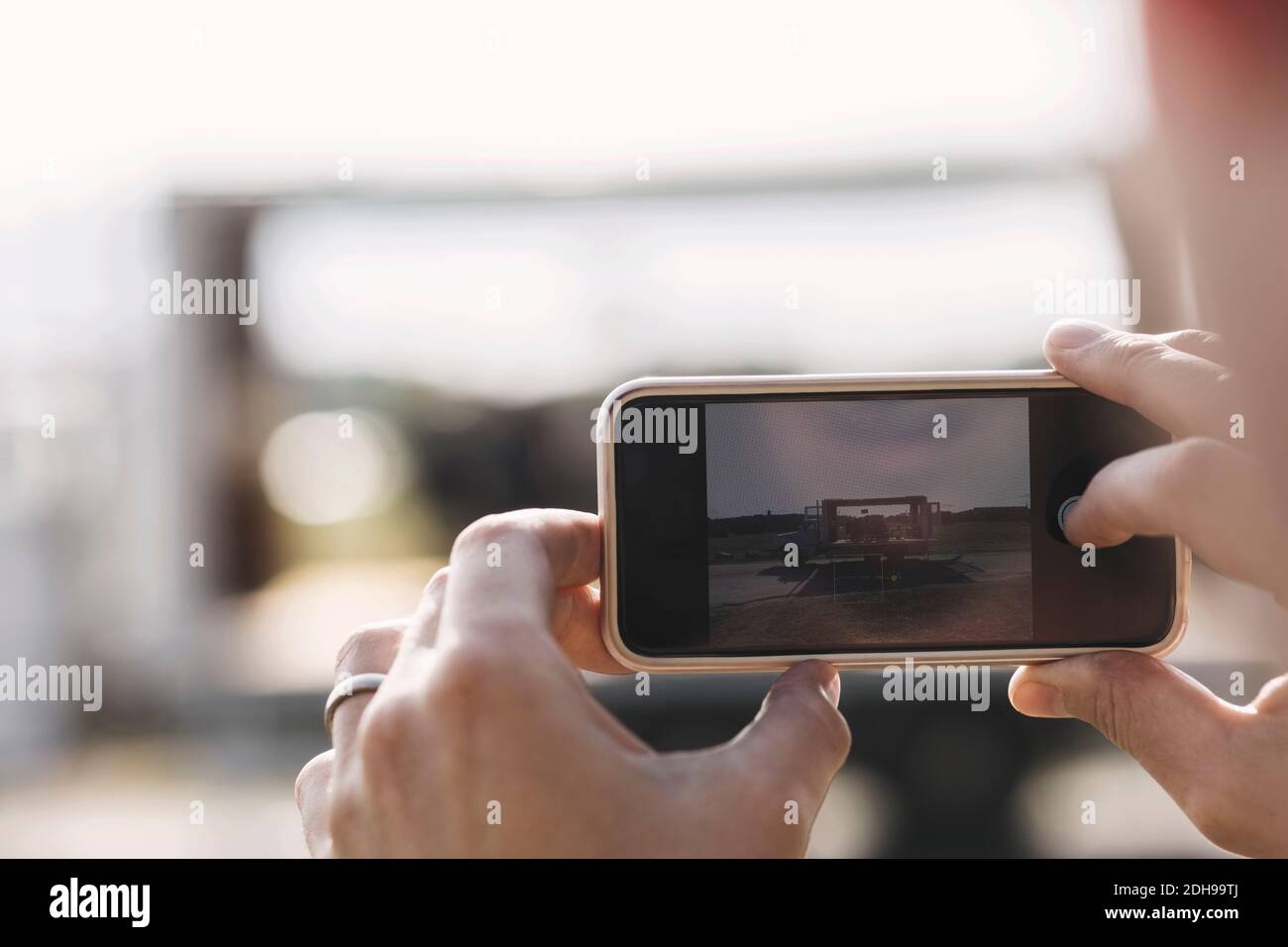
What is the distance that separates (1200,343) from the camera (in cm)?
57

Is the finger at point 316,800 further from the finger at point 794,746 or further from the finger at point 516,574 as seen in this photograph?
the finger at point 794,746

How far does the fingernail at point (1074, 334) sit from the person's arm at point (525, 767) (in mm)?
367

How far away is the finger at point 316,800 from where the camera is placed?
574 millimetres

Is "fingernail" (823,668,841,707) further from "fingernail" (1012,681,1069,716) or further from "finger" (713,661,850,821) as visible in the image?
"fingernail" (1012,681,1069,716)

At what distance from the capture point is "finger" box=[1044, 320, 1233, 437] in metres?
0.54

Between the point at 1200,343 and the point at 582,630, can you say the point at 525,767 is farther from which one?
the point at 1200,343

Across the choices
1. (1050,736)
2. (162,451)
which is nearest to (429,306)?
(162,451)

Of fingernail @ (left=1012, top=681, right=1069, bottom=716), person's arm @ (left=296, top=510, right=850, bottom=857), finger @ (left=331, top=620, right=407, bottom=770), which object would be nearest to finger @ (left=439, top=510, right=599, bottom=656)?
person's arm @ (left=296, top=510, right=850, bottom=857)

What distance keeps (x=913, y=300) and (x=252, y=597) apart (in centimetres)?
145

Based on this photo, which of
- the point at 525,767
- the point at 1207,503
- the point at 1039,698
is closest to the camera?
the point at 525,767

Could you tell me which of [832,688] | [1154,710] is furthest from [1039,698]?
[832,688]

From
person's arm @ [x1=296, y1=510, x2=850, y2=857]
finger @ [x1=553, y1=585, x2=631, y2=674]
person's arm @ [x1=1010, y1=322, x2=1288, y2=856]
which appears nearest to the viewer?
person's arm @ [x1=296, y1=510, x2=850, y2=857]

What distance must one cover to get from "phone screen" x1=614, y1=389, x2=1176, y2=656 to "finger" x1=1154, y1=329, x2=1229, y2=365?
0.06 metres

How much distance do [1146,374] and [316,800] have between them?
712 mm
